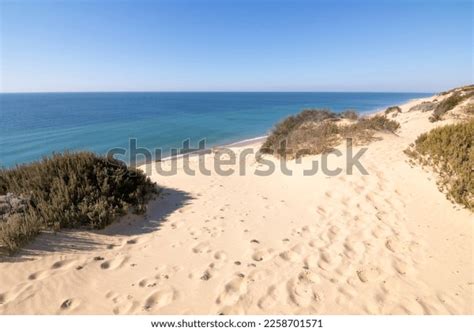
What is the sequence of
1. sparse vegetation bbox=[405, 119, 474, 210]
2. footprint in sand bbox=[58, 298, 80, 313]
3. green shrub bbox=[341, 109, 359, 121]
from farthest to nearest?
green shrub bbox=[341, 109, 359, 121], sparse vegetation bbox=[405, 119, 474, 210], footprint in sand bbox=[58, 298, 80, 313]

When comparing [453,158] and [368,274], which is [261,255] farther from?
[453,158]

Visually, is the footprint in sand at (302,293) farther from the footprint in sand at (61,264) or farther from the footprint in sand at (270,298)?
the footprint in sand at (61,264)

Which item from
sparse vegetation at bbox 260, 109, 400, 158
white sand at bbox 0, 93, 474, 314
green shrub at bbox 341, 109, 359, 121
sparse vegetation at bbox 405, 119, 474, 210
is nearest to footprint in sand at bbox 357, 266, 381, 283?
white sand at bbox 0, 93, 474, 314

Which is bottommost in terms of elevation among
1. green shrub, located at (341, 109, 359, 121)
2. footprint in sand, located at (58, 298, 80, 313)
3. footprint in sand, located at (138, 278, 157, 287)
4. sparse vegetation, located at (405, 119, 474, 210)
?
footprint in sand, located at (58, 298, 80, 313)

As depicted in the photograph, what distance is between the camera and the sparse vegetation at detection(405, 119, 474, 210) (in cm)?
552

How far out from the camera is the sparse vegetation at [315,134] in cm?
1076

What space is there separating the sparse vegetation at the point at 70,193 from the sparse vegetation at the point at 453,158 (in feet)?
23.1

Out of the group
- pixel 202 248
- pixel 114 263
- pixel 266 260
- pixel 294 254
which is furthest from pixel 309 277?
pixel 114 263

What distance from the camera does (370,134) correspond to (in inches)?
426

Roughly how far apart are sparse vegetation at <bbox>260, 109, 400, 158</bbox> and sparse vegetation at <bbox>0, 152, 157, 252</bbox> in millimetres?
6703

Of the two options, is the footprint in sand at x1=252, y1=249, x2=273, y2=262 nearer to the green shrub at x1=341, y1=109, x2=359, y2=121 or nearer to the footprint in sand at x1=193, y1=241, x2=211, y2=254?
the footprint in sand at x1=193, y1=241, x2=211, y2=254

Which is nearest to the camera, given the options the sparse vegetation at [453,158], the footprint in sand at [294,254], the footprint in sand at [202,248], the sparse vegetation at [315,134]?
the footprint in sand at [294,254]

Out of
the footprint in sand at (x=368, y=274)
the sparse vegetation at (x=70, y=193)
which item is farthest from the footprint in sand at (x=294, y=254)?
the sparse vegetation at (x=70, y=193)
